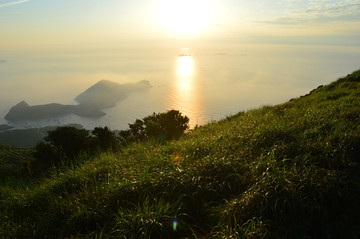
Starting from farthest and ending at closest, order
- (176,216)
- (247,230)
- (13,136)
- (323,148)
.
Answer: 1. (13,136)
2. (323,148)
3. (176,216)
4. (247,230)

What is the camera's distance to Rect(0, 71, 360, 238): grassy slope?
4141mm

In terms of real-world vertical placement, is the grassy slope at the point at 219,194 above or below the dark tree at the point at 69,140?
above

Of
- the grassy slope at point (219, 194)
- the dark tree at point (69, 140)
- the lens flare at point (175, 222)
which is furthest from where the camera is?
the dark tree at point (69, 140)

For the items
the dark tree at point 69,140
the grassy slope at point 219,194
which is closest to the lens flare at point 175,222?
the grassy slope at point 219,194

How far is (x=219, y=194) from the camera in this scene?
5277 millimetres

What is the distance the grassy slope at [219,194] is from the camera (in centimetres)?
414

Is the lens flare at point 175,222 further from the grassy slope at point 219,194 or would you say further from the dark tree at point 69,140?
the dark tree at point 69,140

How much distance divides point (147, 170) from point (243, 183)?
2639 millimetres

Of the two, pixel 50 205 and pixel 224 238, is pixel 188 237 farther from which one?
pixel 50 205

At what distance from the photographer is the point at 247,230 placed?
3812 millimetres

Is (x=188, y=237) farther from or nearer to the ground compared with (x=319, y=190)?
nearer to the ground

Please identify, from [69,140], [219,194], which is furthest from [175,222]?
[69,140]

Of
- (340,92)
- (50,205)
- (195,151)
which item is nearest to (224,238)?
(195,151)

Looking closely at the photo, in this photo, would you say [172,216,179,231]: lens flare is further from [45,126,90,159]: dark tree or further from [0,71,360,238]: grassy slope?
[45,126,90,159]: dark tree
